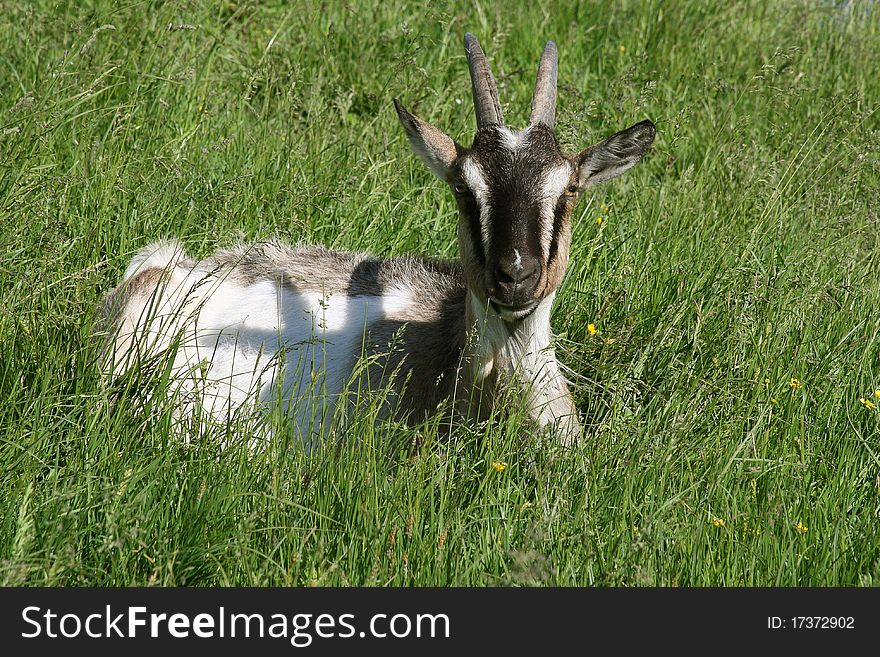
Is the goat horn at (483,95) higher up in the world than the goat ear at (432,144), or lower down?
higher up

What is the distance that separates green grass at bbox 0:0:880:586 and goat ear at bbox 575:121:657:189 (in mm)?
720

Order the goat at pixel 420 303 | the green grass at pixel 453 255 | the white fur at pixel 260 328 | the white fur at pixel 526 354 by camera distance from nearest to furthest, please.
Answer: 1. the green grass at pixel 453 255
2. the goat at pixel 420 303
3. the white fur at pixel 526 354
4. the white fur at pixel 260 328

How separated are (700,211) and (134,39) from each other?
3.50m

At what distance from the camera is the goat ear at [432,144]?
4426 mm

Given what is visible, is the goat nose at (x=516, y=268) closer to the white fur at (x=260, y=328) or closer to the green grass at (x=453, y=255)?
the green grass at (x=453, y=255)

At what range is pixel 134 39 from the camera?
21.8 ft

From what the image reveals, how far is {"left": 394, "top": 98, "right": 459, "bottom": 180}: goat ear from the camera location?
14.5 feet

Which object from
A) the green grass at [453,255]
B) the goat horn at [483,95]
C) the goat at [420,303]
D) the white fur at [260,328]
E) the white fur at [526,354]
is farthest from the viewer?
the white fur at [260,328]

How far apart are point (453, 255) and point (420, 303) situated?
831 millimetres

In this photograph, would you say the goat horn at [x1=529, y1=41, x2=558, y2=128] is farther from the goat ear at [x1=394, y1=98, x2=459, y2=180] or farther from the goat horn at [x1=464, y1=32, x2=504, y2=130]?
the goat ear at [x1=394, y1=98, x2=459, y2=180]

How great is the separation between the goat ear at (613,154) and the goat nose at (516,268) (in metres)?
0.60

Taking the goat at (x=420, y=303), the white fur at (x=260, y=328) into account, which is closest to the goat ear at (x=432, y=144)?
the goat at (x=420, y=303)

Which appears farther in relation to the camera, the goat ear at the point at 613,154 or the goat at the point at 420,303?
the goat ear at the point at 613,154

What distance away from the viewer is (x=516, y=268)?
3965 mm
